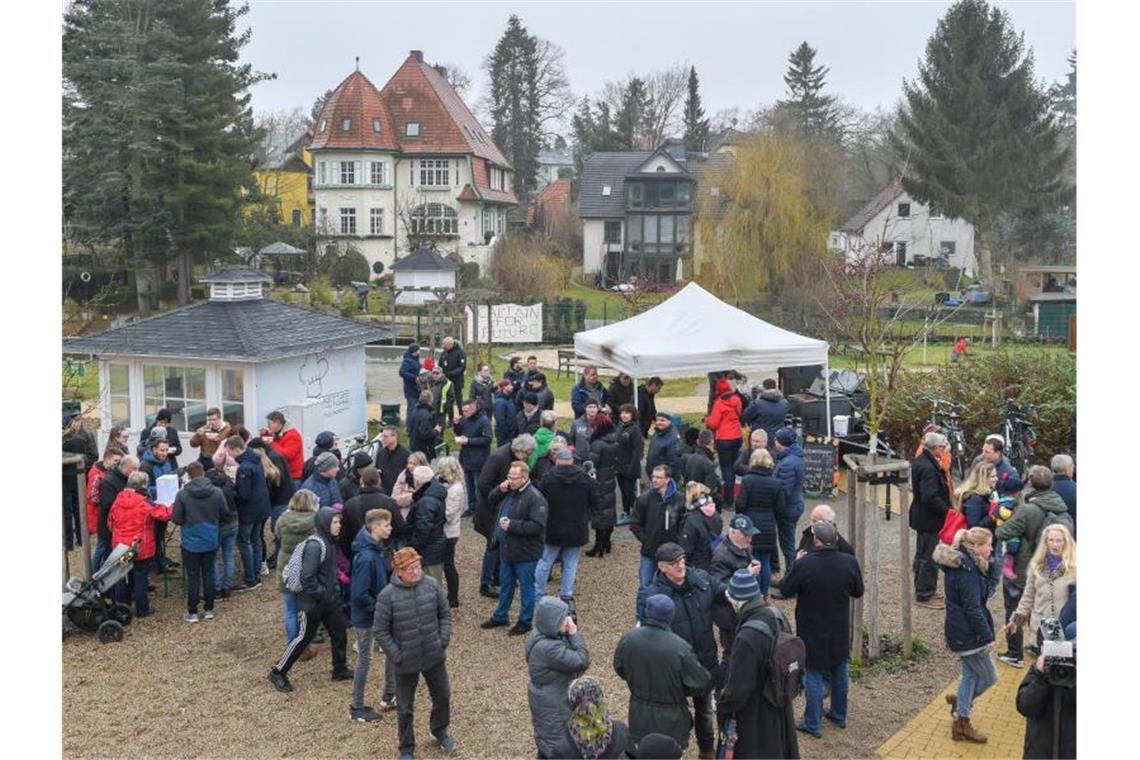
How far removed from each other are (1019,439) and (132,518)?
11.4 m

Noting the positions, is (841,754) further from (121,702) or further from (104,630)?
(104,630)

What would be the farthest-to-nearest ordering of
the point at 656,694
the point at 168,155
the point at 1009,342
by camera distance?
the point at 168,155 < the point at 1009,342 < the point at 656,694

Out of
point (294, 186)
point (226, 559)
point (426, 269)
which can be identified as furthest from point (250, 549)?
point (294, 186)

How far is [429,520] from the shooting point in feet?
30.7

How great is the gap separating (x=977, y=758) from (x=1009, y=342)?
29.1 m

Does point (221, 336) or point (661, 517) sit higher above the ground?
point (221, 336)

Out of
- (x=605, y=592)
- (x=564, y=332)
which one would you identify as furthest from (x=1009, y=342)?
(x=605, y=592)

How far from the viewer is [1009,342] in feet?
113

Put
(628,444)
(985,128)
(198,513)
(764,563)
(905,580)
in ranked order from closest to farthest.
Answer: (905,580)
(198,513)
(764,563)
(628,444)
(985,128)

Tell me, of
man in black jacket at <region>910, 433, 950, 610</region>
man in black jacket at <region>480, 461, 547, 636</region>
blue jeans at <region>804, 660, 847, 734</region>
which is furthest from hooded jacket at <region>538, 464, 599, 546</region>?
man in black jacket at <region>910, 433, 950, 610</region>

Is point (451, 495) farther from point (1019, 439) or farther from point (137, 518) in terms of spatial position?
point (1019, 439)

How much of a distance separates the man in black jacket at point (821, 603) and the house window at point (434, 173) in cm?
5193

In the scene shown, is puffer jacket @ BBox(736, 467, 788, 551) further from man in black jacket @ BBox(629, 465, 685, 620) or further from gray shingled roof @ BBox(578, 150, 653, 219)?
gray shingled roof @ BBox(578, 150, 653, 219)

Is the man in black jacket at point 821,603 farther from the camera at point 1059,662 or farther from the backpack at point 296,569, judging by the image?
the backpack at point 296,569
